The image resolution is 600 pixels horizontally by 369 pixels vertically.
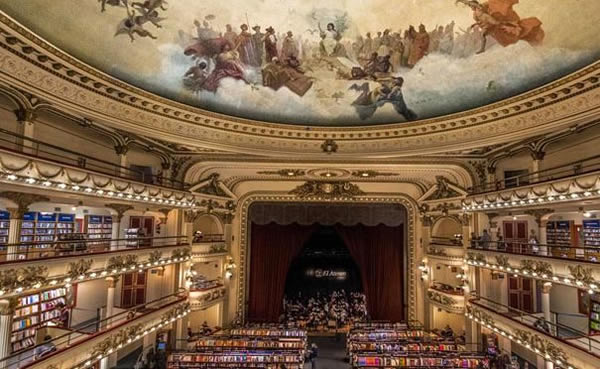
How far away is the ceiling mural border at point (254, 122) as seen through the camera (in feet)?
28.6

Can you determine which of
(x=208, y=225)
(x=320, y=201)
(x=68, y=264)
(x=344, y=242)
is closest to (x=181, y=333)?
(x=208, y=225)

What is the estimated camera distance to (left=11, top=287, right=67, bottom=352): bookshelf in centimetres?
1005

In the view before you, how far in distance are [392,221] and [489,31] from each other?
10.8 m

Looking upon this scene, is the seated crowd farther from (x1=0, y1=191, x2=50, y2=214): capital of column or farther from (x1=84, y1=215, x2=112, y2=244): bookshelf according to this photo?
(x1=0, y1=191, x2=50, y2=214): capital of column

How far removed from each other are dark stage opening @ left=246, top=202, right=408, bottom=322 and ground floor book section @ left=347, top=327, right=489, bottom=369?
4.11 m

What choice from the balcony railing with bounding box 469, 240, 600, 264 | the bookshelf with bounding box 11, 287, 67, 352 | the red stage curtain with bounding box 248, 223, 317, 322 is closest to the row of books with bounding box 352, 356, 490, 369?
the balcony railing with bounding box 469, 240, 600, 264

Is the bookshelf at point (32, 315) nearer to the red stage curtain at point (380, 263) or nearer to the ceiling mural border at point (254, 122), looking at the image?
the ceiling mural border at point (254, 122)

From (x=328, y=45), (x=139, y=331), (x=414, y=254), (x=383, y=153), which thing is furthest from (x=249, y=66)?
(x=414, y=254)

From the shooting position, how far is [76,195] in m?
9.77

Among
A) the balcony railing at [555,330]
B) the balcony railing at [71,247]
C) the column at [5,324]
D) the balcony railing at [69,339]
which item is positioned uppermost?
the balcony railing at [71,247]

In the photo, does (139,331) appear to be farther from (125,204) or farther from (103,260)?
(125,204)

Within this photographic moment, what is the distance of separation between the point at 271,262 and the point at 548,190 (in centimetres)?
1365

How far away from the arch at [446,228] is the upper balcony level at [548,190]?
11.8 ft

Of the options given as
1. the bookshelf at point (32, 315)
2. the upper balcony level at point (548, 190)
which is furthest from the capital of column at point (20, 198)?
the upper balcony level at point (548, 190)
